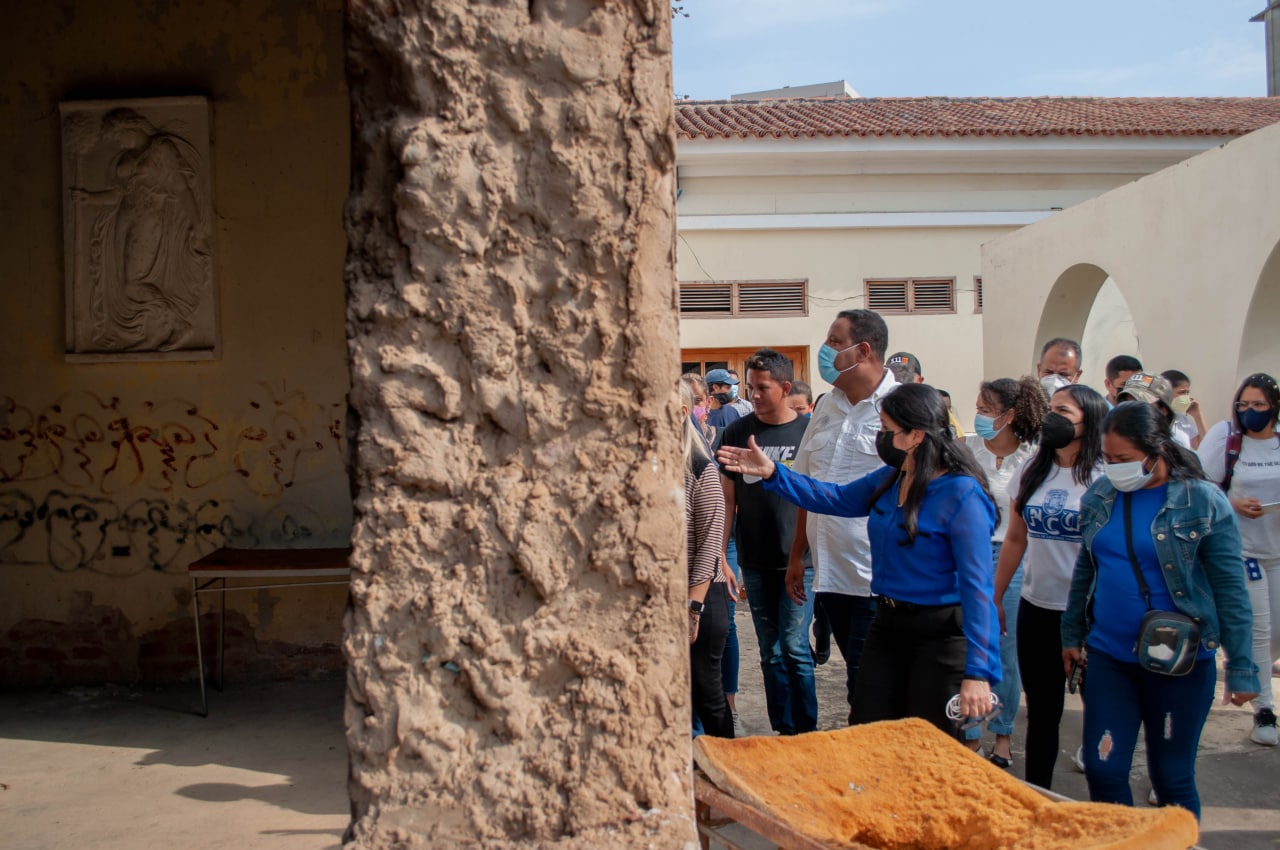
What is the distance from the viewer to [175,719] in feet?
17.7

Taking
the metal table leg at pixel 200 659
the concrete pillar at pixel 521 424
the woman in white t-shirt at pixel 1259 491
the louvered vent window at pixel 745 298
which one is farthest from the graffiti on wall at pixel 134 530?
the louvered vent window at pixel 745 298

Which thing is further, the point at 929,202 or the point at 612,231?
the point at 929,202

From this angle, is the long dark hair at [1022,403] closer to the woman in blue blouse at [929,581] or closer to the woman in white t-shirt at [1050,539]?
the woman in white t-shirt at [1050,539]

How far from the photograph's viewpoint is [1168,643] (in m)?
3.39

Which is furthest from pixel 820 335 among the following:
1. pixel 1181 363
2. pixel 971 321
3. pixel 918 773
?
pixel 918 773

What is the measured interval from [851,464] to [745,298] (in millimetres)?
10779

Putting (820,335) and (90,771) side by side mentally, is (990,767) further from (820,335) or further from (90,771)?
(820,335)

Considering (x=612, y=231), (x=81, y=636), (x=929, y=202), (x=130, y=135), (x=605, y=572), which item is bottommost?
(x=81, y=636)

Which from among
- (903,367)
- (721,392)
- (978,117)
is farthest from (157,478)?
(978,117)

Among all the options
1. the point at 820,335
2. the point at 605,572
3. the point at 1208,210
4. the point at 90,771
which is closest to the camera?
the point at 605,572

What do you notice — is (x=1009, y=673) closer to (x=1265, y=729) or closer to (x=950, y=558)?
(x=1265, y=729)

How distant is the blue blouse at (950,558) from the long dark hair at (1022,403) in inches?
71.3

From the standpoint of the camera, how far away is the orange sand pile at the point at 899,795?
2332mm

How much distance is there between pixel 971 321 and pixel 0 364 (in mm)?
12744
